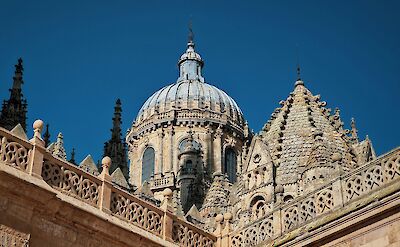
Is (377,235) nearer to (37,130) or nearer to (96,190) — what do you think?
(96,190)

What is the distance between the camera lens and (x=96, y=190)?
14422mm

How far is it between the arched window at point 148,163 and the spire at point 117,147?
204 inches

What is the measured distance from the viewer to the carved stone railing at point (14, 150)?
12.8 metres

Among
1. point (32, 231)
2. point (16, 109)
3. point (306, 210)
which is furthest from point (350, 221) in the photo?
point (16, 109)

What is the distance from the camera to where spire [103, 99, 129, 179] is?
39.6m

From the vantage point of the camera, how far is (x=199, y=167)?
4262cm

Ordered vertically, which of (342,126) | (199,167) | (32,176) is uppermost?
(199,167)

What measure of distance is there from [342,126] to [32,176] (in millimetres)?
19650

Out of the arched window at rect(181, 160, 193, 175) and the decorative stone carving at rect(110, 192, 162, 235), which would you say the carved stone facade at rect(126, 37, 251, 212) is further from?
the decorative stone carving at rect(110, 192, 162, 235)

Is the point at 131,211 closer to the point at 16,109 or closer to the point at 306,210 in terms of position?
the point at 306,210

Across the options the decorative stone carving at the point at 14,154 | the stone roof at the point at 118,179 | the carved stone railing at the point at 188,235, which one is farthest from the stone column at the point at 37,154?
the stone roof at the point at 118,179

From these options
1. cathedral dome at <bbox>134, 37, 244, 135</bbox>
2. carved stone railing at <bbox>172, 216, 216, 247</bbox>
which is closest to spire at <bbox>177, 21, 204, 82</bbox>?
cathedral dome at <bbox>134, 37, 244, 135</bbox>

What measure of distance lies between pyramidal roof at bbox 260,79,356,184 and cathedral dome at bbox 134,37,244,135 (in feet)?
47.6

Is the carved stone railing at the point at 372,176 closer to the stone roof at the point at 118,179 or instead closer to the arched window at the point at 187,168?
the stone roof at the point at 118,179
